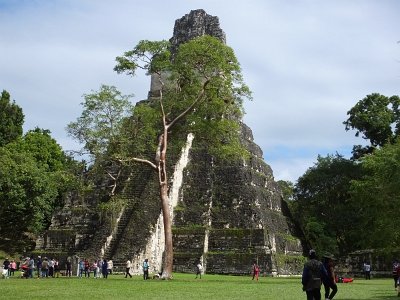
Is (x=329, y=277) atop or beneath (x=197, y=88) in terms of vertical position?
beneath

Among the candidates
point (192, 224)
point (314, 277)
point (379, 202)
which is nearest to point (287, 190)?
point (379, 202)

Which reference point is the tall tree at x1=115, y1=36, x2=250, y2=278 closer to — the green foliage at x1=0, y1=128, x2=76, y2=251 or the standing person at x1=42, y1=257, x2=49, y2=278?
the standing person at x1=42, y1=257, x2=49, y2=278

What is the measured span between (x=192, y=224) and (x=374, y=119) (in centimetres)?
1890

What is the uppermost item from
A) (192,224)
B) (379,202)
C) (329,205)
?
(329,205)

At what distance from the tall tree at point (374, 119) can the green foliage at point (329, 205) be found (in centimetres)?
214

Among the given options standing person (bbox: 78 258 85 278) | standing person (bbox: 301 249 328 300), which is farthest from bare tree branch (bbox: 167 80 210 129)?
standing person (bbox: 301 249 328 300)

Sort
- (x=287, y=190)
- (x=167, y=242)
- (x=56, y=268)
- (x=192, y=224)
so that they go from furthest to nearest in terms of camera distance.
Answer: (x=287, y=190) < (x=192, y=224) < (x=56, y=268) < (x=167, y=242)

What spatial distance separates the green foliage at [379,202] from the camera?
21.0 meters

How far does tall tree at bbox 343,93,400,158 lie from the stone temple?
12251 mm

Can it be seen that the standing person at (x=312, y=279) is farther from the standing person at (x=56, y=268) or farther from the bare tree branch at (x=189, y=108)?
the standing person at (x=56, y=268)

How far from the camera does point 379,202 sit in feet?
81.0

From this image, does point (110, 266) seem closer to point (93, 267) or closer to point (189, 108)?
point (93, 267)

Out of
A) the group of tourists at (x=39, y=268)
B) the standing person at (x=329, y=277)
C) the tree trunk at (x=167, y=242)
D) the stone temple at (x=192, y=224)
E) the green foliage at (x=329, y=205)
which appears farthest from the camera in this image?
the green foliage at (x=329, y=205)

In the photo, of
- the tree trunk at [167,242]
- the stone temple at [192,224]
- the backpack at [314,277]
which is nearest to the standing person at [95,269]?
the stone temple at [192,224]
